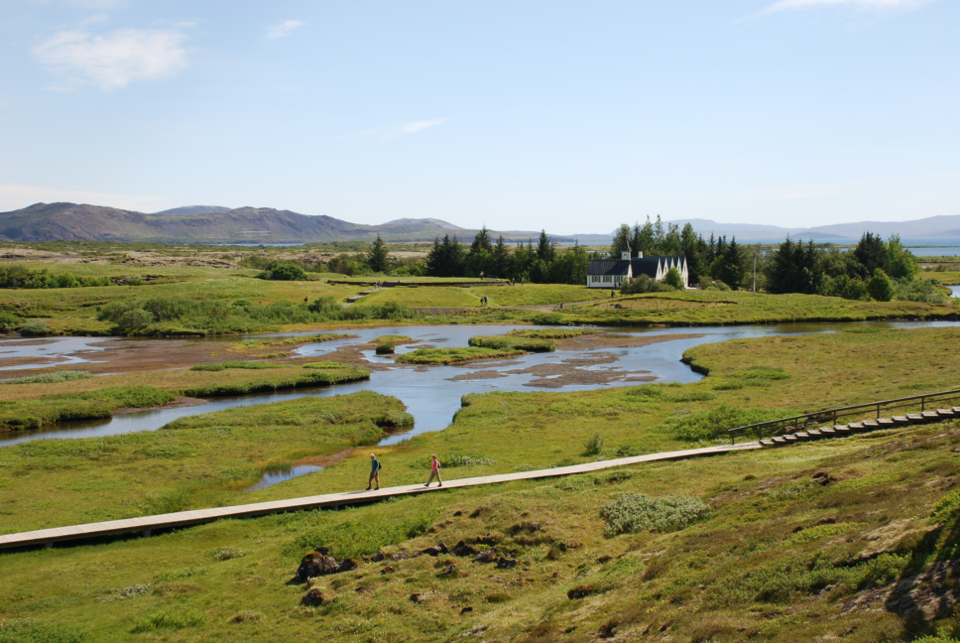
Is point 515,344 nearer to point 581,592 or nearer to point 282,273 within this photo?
point 581,592

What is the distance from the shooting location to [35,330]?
89.5 m

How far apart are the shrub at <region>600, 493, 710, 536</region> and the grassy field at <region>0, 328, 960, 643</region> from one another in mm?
79

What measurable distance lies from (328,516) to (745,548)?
15.1 metres

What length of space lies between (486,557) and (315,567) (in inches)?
190

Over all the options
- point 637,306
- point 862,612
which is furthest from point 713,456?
point 637,306

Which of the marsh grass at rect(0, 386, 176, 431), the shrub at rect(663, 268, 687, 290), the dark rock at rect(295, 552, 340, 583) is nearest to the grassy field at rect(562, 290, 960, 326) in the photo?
the shrub at rect(663, 268, 687, 290)

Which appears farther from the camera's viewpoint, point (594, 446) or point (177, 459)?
point (177, 459)

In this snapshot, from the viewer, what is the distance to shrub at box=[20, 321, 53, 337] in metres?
89.2

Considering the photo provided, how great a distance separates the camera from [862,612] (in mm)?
10344

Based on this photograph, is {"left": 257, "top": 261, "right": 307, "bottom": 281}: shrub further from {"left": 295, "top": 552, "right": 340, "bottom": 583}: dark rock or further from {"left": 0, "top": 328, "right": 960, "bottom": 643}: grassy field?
{"left": 295, "top": 552, "right": 340, "bottom": 583}: dark rock

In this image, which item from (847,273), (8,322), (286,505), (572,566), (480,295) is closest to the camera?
(572,566)

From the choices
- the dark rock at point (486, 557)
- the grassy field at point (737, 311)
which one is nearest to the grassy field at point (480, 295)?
the grassy field at point (737, 311)

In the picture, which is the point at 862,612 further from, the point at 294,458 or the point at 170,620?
the point at 294,458

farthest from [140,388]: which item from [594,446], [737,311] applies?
[737,311]
